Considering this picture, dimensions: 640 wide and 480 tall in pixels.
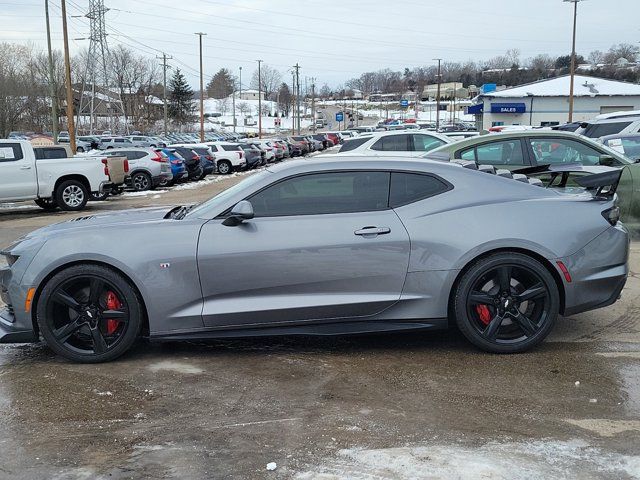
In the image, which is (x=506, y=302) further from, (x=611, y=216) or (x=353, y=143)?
(x=353, y=143)

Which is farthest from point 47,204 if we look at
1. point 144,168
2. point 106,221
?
point 106,221

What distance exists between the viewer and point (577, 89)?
200 ft

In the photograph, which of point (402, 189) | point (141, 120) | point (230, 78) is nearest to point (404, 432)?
Answer: point (402, 189)

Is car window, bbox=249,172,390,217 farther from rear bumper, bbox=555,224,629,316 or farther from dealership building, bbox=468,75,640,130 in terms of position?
dealership building, bbox=468,75,640,130

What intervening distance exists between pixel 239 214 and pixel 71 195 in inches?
506

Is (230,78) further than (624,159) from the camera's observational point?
Yes

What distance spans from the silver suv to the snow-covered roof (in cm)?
4697

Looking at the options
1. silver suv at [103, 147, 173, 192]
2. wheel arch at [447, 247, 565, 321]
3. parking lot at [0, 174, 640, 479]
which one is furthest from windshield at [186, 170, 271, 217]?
silver suv at [103, 147, 173, 192]

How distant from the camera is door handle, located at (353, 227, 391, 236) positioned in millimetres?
4695

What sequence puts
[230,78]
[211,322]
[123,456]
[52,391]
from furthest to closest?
[230,78], [211,322], [52,391], [123,456]

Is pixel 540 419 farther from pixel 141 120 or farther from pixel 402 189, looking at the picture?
pixel 141 120

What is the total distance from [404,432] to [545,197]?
2289mm

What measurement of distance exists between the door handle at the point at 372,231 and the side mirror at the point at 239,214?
78 cm

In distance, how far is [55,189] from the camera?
16000 millimetres
